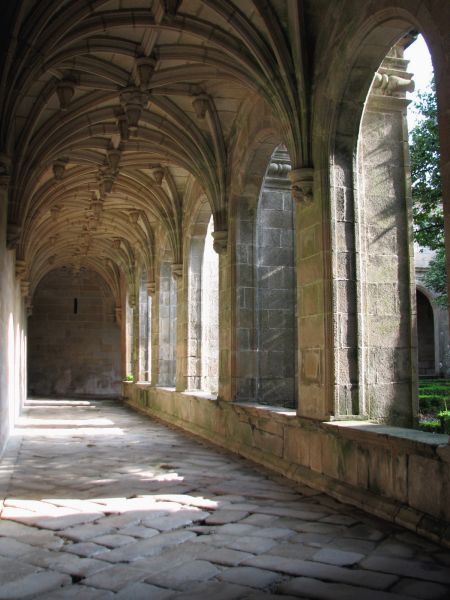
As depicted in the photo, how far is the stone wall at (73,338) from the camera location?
23781 mm

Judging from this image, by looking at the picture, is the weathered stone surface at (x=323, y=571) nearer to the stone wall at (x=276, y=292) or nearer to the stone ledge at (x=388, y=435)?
the stone ledge at (x=388, y=435)

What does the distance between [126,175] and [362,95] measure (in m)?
7.20

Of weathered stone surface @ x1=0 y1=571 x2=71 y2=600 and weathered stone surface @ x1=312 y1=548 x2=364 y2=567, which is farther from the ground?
weathered stone surface @ x1=0 y1=571 x2=71 y2=600

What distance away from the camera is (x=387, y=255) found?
5535mm

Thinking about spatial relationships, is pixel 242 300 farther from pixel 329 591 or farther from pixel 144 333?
pixel 144 333

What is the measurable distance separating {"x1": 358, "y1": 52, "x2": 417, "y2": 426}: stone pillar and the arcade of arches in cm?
1

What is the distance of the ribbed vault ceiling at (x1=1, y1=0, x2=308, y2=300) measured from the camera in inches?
236

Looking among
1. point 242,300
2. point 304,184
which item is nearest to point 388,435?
point 304,184

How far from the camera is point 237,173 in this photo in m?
8.28

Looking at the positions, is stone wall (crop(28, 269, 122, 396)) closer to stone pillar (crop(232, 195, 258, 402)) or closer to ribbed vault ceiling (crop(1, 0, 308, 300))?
ribbed vault ceiling (crop(1, 0, 308, 300))

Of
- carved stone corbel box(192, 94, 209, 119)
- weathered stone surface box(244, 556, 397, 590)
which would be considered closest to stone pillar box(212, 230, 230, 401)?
carved stone corbel box(192, 94, 209, 119)

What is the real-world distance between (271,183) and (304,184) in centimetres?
261

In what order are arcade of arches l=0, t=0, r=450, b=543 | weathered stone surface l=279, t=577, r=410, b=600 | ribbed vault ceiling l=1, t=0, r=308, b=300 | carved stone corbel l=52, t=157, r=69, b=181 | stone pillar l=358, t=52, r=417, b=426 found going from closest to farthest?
weathered stone surface l=279, t=577, r=410, b=600 → arcade of arches l=0, t=0, r=450, b=543 → stone pillar l=358, t=52, r=417, b=426 → ribbed vault ceiling l=1, t=0, r=308, b=300 → carved stone corbel l=52, t=157, r=69, b=181

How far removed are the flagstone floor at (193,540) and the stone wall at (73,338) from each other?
58.1ft
